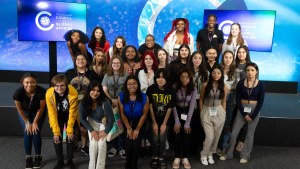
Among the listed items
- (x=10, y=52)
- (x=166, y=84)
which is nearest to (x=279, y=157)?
(x=166, y=84)

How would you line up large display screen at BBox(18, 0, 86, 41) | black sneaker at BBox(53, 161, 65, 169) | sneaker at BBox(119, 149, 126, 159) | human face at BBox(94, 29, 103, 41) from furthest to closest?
large display screen at BBox(18, 0, 86, 41), human face at BBox(94, 29, 103, 41), sneaker at BBox(119, 149, 126, 159), black sneaker at BBox(53, 161, 65, 169)

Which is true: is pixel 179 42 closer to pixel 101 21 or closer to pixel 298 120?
pixel 298 120

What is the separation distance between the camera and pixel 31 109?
3.34 m

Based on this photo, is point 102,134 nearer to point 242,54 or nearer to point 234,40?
point 242,54

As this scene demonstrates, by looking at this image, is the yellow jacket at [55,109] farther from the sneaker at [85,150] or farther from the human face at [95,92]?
the sneaker at [85,150]

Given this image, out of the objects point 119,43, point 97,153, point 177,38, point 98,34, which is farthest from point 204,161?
point 98,34

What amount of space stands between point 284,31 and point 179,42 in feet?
11.1

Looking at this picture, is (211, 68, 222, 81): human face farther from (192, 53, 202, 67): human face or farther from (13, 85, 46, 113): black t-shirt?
(13, 85, 46, 113): black t-shirt

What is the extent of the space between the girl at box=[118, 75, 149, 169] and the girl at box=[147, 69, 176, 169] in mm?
118

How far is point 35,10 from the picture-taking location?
5.16 meters

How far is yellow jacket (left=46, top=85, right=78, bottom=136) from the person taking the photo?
3.21 metres

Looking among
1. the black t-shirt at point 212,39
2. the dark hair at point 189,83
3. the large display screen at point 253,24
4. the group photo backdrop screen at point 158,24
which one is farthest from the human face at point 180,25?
the group photo backdrop screen at point 158,24

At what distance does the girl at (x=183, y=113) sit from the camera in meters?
3.45

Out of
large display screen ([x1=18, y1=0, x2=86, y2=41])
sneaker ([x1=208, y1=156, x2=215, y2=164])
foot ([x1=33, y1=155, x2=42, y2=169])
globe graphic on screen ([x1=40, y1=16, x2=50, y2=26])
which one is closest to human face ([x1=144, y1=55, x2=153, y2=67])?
sneaker ([x1=208, y1=156, x2=215, y2=164])
